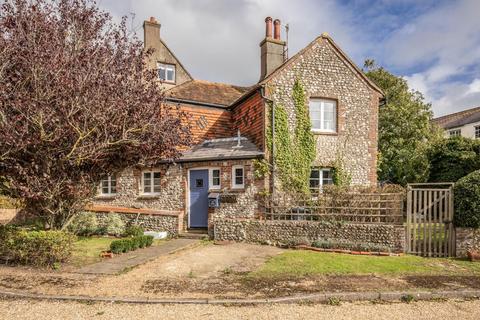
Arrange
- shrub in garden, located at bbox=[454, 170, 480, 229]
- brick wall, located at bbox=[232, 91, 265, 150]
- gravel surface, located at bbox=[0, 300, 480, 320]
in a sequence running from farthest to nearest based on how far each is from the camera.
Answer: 1. brick wall, located at bbox=[232, 91, 265, 150]
2. shrub in garden, located at bbox=[454, 170, 480, 229]
3. gravel surface, located at bbox=[0, 300, 480, 320]

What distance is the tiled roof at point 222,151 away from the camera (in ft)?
49.9

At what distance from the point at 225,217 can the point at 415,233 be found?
298 inches

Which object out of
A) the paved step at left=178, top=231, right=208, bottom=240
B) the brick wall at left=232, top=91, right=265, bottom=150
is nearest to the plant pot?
the brick wall at left=232, top=91, right=265, bottom=150

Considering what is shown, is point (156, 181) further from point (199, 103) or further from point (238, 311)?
point (238, 311)

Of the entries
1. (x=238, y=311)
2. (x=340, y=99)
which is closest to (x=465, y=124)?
(x=340, y=99)

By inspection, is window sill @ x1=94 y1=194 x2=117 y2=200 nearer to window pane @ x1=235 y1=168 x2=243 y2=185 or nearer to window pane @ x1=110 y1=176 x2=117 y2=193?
window pane @ x1=110 y1=176 x2=117 y2=193

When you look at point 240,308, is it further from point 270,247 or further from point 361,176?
point 361,176

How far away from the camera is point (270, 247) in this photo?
41.2ft

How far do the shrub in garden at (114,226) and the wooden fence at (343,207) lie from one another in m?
6.96

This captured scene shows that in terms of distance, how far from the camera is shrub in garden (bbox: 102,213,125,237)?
1499 centimetres

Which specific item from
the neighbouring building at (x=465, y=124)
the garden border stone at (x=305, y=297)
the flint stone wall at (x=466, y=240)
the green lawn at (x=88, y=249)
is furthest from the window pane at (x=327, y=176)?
the neighbouring building at (x=465, y=124)

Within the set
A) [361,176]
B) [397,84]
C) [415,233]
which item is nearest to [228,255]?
[415,233]

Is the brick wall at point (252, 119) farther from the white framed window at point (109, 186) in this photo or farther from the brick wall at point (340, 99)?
the white framed window at point (109, 186)

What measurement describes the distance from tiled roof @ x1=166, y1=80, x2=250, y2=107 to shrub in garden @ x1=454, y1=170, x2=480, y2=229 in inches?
502
